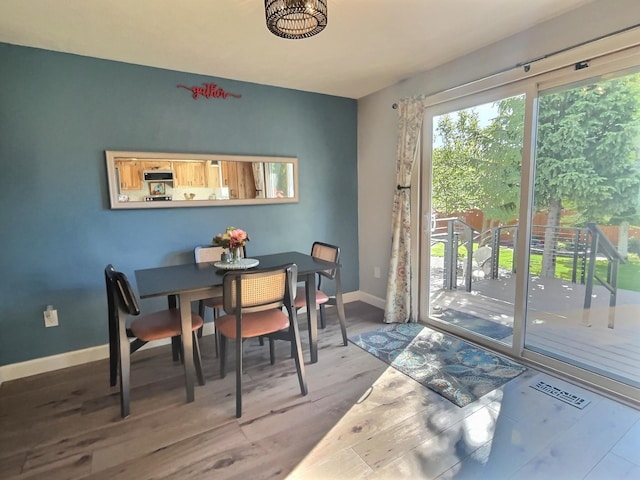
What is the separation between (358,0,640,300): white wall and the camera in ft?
6.56

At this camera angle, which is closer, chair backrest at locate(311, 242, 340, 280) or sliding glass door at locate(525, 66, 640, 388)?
sliding glass door at locate(525, 66, 640, 388)

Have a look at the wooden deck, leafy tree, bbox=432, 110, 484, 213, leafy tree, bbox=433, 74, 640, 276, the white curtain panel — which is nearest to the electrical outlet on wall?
the white curtain panel

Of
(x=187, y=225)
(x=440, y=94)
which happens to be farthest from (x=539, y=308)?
(x=187, y=225)

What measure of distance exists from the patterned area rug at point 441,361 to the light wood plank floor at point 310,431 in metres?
0.09

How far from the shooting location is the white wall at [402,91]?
6.56 feet

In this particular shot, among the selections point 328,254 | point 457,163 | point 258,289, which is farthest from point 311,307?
point 457,163

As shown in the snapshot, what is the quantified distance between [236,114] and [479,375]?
302cm

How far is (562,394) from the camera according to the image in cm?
213

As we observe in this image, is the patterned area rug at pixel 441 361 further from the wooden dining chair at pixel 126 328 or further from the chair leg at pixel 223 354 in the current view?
the wooden dining chair at pixel 126 328

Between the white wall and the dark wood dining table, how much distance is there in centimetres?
120

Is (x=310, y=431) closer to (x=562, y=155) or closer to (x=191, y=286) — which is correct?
(x=191, y=286)

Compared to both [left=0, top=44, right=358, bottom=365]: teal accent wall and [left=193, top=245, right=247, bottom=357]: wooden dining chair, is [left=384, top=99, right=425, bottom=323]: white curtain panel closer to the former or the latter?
[left=0, top=44, right=358, bottom=365]: teal accent wall

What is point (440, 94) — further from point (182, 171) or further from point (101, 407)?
point (101, 407)

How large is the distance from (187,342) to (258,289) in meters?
0.58
